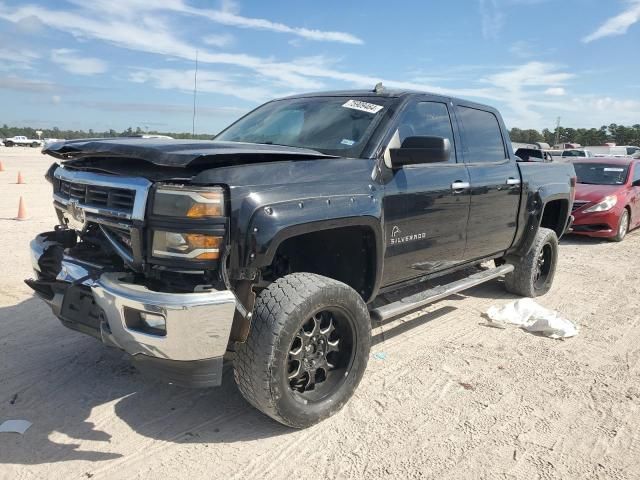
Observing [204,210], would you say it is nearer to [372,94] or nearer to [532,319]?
[372,94]

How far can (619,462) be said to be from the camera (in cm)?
284

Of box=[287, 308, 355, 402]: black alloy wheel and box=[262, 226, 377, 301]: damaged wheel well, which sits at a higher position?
box=[262, 226, 377, 301]: damaged wheel well

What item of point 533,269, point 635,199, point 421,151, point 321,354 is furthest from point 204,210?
point 635,199

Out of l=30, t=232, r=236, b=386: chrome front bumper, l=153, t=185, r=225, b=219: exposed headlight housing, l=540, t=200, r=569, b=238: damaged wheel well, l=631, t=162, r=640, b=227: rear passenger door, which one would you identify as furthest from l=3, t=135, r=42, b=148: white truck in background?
l=153, t=185, r=225, b=219: exposed headlight housing

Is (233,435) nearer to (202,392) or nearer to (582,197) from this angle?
(202,392)

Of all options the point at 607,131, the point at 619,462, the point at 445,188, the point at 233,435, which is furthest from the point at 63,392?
the point at 607,131

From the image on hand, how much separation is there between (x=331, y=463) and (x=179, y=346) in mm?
990

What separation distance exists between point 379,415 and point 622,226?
870 cm

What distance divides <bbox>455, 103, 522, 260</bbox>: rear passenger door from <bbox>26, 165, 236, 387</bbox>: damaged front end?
8.48ft

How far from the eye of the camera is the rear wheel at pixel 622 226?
9861 mm

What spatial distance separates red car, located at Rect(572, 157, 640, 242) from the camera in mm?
9734

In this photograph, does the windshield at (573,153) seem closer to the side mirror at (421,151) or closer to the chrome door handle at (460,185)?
the chrome door handle at (460,185)

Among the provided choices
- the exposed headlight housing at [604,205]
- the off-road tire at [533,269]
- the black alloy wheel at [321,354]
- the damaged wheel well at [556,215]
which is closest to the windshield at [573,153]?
the exposed headlight housing at [604,205]

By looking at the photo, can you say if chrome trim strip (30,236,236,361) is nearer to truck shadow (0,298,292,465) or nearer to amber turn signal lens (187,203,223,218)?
amber turn signal lens (187,203,223,218)
